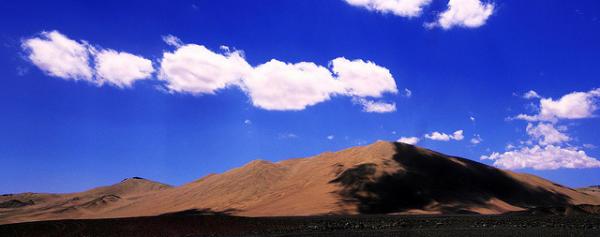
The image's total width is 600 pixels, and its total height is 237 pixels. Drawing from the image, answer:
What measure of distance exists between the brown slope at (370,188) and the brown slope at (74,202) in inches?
525

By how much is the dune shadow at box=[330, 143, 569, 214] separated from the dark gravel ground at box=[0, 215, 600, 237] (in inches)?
1089

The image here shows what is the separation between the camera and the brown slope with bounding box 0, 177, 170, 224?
4247 inches

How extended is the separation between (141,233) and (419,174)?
5408cm

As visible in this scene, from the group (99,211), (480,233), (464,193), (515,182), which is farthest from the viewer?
(99,211)

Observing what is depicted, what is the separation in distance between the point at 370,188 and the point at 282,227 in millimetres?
39650

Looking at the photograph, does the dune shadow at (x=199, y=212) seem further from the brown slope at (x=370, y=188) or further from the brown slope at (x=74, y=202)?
the brown slope at (x=74, y=202)

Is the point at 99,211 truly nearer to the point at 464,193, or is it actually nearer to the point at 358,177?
the point at 358,177

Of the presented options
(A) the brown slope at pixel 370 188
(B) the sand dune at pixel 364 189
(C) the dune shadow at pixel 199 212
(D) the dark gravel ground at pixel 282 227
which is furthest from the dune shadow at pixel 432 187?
(D) the dark gravel ground at pixel 282 227

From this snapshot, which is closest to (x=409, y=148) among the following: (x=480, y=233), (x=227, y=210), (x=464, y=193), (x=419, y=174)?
(x=419, y=174)

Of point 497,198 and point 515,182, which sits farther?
point 515,182

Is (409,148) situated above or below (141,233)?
above

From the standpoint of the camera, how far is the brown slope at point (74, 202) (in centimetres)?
10788

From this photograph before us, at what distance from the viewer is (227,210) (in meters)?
78.0

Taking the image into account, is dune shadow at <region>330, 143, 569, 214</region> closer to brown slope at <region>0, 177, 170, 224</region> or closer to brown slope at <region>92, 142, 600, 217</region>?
brown slope at <region>92, 142, 600, 217</region>
